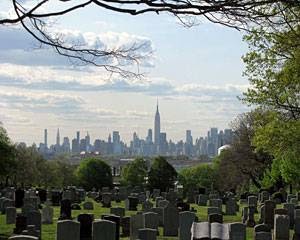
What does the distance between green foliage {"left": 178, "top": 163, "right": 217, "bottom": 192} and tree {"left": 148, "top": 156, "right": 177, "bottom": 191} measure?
9.99m

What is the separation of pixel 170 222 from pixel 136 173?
150 feet

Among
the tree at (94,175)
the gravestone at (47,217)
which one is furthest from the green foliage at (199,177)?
the gravestone at (47,217)

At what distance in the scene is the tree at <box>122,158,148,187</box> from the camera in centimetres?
6681

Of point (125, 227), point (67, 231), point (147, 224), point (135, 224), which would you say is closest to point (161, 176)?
point (125, 227)

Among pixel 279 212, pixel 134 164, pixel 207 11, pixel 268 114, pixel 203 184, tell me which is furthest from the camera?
pixel 203 184

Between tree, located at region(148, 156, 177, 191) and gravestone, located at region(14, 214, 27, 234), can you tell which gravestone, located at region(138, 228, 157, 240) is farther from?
tree, located at region(148, 156, 177, 191)

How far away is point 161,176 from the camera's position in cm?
6275

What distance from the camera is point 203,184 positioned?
2940 inches

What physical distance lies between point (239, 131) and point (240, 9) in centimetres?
5190

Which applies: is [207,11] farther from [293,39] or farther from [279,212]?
[279,212]

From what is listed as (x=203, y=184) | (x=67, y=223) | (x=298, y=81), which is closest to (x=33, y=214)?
(x=67, y=223)

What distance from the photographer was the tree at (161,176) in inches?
2453

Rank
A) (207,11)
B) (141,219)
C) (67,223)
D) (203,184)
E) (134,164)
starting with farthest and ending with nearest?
→ (203,184) < (134,164) < (141,219) < (67,223) < (207,11)

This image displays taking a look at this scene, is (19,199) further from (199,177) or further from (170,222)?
(199,177)
